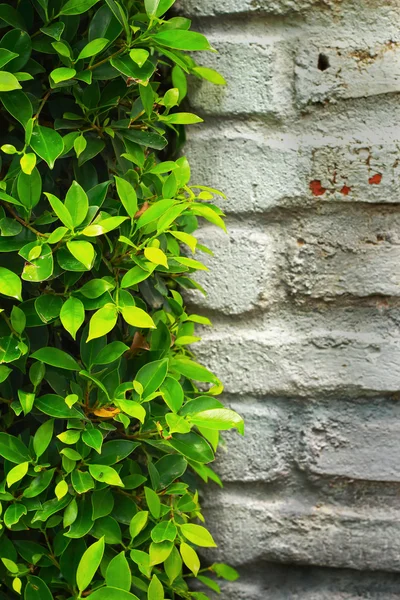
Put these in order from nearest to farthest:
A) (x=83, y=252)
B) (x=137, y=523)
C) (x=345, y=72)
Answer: (x=83, y=252) < (x=137, y=523) < (x=345, y=72)

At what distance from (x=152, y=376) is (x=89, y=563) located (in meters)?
0.23

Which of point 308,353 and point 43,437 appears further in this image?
point 308,353

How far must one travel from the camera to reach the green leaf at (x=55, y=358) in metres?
0.77

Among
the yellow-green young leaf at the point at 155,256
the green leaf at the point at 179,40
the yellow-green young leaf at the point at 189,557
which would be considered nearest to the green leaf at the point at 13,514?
the yellow-green young leaf at the point at 189,557

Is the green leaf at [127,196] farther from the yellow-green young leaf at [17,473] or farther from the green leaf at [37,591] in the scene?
the green leaf at [37,591]

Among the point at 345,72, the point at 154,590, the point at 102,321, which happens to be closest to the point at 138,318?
the point at 102,321

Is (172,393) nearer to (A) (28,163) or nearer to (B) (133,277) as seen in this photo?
(B) (133,277)

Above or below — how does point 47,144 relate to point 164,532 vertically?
above

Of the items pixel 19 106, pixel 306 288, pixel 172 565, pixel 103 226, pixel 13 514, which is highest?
pixel 19 106

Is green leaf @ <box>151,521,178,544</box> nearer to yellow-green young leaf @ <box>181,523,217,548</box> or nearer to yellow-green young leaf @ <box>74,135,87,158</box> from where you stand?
yellow-green young leaf @ <box>181,523,217,548</box>

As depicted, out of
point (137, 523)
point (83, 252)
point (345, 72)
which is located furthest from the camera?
point (345, 72)

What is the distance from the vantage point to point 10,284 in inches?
28.5

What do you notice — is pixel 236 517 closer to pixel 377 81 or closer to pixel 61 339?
pixel 61 339

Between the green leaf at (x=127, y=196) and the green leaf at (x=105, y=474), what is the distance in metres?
0.31
